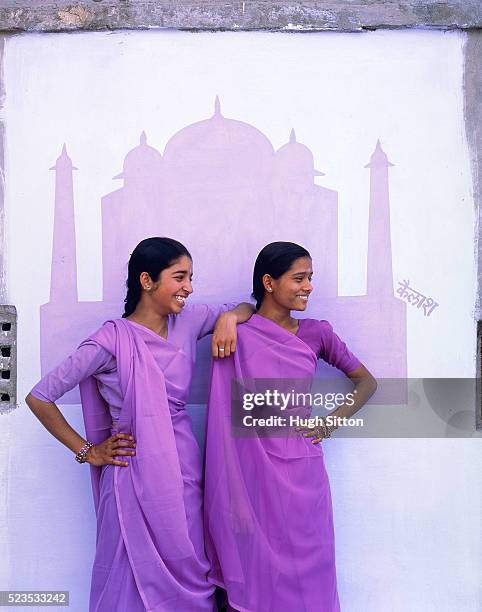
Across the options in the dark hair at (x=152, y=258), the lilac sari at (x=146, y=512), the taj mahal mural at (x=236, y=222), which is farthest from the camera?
the taj mahal mural at (x=236, y=222)

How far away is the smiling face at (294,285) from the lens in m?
2.76

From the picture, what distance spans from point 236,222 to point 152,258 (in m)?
0.54

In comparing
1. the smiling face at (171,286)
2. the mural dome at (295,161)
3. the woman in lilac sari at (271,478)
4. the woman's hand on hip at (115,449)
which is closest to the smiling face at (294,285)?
the woman in lilac sari at (271,478)

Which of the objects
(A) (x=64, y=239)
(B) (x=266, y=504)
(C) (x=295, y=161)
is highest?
(C) (x=295, y=161)

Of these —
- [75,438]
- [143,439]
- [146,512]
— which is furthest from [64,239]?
[146,512]

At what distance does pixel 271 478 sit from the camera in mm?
2695

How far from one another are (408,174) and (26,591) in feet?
7.56

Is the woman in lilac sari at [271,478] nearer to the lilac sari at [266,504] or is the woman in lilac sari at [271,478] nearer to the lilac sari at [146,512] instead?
the lilac sari at [266,504]

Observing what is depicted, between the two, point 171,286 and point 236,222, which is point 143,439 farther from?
point 236,222

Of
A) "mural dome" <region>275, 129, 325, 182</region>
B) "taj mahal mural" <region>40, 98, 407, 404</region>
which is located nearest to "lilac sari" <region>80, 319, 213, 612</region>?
"taj mahal mural" <region>40, 98, 407, 404</region>

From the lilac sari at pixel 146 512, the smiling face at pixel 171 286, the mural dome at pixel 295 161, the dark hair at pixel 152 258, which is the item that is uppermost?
the mural dome at pixel 295 161

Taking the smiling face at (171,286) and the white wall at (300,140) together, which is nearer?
the smiling face at (171,286)

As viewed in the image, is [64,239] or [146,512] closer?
[146,512]

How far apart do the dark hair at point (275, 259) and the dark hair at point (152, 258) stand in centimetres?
30
